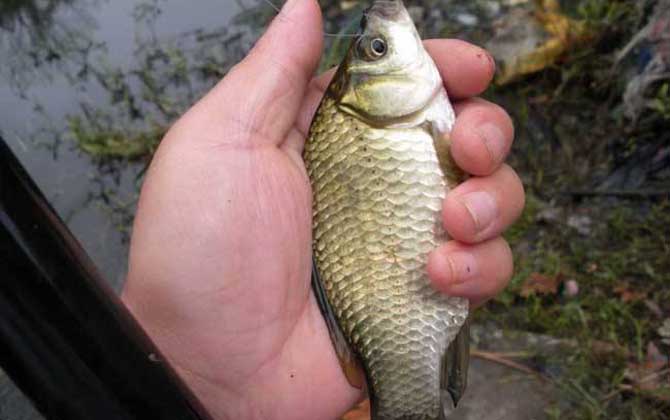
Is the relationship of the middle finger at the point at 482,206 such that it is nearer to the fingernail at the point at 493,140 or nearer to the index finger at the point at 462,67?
the fingernail at the point at 493,140

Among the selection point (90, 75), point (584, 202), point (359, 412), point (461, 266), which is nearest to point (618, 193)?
point (584, 202)

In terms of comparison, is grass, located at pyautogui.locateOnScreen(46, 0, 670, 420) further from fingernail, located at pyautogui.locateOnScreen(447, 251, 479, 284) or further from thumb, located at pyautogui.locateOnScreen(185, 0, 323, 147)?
thumb, located at pyautogui.locateOnScreen(185, 0, 323, 147)

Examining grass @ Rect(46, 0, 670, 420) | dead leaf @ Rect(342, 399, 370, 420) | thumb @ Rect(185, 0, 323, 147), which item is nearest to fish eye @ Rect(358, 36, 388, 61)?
thumb @ Rect(185, 0, 323, 147)

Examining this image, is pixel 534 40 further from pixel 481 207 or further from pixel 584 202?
pixel 481 207

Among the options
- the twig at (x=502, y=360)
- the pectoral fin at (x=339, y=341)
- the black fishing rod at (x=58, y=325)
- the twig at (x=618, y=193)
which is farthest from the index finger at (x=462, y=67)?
the twig at (x=618, y=193)

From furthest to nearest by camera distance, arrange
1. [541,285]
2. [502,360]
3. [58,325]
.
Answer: [541,285] → [502,360] → [58,325]

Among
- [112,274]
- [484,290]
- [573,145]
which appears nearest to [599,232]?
[573,145]
